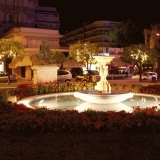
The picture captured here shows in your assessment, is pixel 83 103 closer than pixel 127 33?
Yes

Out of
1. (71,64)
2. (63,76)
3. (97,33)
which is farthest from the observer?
(97,33)

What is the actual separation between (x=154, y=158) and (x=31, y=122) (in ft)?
11.9

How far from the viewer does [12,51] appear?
30.6m

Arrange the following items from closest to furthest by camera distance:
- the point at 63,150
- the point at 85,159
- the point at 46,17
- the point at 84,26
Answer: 1. the point at 85,159
2. the point at 63,150
3. the point at 46,17
4. the point at 84,26

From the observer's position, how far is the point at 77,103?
14.6 metres

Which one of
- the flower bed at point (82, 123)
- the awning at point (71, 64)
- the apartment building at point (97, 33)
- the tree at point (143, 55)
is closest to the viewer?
the flower bed at point (82, 123)

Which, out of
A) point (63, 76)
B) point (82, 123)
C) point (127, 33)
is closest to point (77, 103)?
point (82, 123)

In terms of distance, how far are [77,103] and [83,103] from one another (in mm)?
337

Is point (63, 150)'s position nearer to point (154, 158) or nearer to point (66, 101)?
point (154, 158)

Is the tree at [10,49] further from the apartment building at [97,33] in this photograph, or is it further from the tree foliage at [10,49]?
the apartment building at [97,33]

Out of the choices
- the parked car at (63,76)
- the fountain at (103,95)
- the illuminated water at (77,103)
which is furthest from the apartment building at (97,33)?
the fountain at (103,95)

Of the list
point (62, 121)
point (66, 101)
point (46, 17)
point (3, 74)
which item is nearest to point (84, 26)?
point (46, 17)

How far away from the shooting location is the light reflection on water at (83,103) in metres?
13.2

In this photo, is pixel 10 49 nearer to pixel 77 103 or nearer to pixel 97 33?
pixel 77 103
